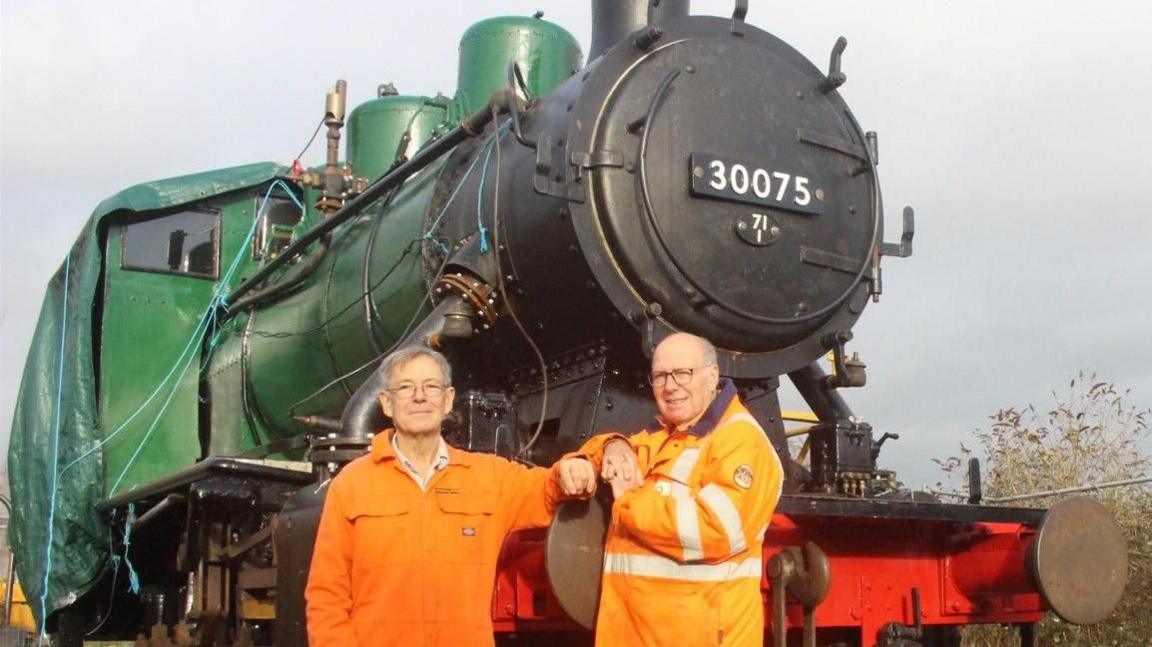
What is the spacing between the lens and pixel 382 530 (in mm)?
2777

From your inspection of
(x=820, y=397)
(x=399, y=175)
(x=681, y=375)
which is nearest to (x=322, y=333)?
(x=399, y=175)

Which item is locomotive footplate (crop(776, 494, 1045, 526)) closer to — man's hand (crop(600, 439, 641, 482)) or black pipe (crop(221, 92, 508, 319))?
man's hand (crop(600, 439, 641, 482))

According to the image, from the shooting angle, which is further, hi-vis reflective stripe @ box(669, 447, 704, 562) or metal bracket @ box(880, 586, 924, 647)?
metal bracket @ box(880, 586, 924, 647)

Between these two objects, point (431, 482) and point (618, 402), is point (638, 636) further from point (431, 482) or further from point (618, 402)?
point (618, 402)

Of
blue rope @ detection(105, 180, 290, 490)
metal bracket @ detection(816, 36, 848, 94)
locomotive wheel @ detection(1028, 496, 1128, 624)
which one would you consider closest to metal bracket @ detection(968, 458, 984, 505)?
locomotive wheel @ detection(1028, 496, 1128, 624)

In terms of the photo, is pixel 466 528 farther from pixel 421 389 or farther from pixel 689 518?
pixel 689 518

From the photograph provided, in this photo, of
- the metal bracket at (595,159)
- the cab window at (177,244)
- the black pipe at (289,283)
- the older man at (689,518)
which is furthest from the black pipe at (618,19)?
the cab window at (177,244)

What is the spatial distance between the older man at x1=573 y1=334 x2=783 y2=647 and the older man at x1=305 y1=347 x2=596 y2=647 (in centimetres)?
18

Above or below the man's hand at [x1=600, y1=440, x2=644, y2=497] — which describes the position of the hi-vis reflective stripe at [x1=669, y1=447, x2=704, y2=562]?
below

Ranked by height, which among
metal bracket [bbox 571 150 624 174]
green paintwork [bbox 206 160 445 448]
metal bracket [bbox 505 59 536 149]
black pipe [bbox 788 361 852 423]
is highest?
metal bracket [bbox 505 59 536 149]

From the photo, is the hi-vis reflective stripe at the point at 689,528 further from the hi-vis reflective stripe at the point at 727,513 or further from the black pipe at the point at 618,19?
the black pipe at the point at 618,19

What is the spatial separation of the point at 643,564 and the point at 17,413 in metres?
4.69

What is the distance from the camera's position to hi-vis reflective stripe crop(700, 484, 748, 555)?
8.72 feet

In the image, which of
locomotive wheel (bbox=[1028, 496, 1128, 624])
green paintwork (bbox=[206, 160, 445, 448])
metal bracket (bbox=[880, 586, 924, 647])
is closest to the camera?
locomotive wheel (bbox=[1028, 496, 1128, 624])
